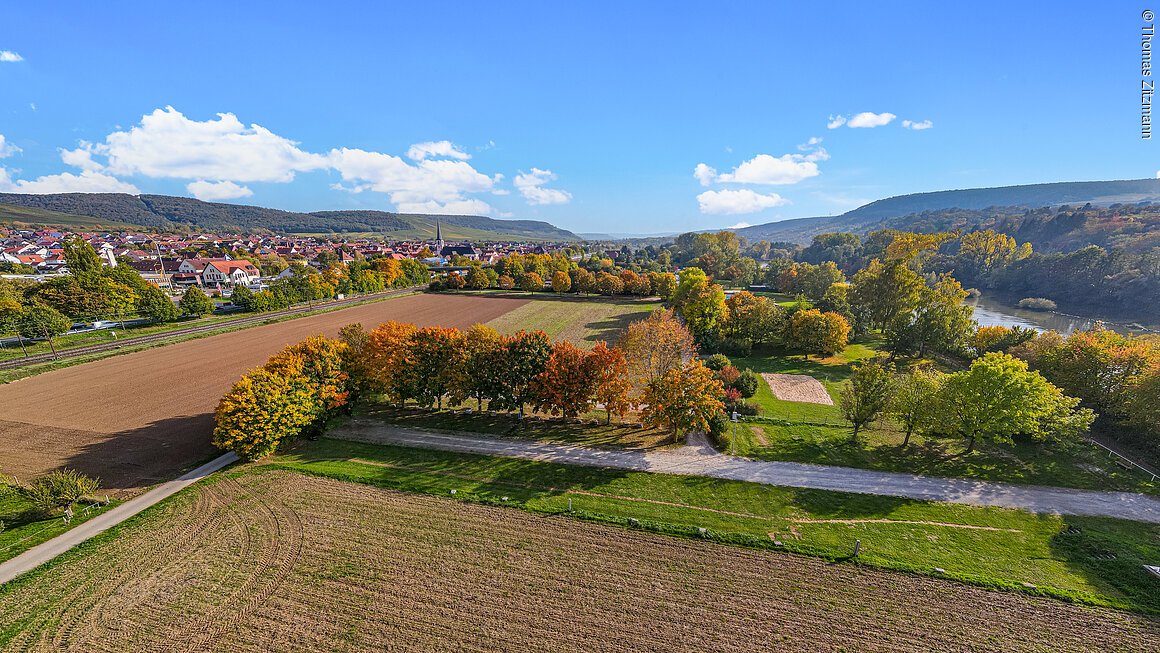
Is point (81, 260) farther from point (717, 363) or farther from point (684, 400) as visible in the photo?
point (717, 363)

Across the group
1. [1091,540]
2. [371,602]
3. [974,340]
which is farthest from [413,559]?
[974,340]

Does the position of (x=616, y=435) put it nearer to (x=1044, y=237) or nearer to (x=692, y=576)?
(x=692, y=576)

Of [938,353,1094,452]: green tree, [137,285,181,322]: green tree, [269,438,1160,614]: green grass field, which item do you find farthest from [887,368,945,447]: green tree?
[137,285,181,322]: green tree

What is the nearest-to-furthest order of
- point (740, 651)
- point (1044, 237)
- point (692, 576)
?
point (740, 651) < point (692, 576) < point (1044, 237)

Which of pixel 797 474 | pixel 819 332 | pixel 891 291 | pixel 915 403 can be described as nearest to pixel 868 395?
pixel 915 403

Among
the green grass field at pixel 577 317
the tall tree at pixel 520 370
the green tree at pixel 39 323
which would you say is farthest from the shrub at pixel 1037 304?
the green tree at pixel 39 323

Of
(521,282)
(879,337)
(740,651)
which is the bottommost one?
(740,651)
